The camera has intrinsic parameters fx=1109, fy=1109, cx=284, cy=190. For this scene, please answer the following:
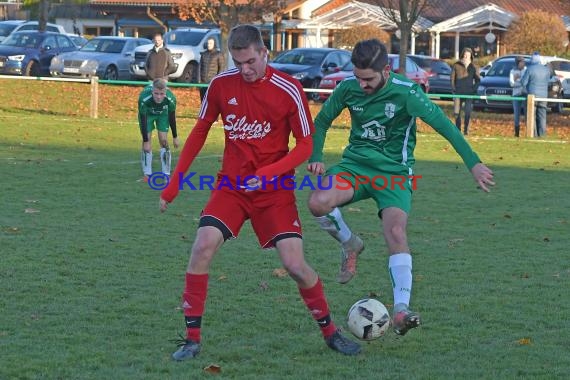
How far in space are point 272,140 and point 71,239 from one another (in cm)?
468

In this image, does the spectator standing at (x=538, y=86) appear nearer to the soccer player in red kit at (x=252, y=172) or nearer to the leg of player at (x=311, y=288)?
the leg of player at (x=311, y=288)

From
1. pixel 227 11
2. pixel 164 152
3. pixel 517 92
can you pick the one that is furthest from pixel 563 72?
pixel 164 152

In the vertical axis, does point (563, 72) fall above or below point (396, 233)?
above

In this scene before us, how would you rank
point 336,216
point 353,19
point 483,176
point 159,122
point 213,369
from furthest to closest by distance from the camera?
point 353,19 < point 159,122 < point 336,216 < point 483,176 < point 213,369

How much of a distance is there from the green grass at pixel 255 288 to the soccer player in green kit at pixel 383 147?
28.7 inches

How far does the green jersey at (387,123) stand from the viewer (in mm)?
7059

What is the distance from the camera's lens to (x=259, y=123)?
660cm

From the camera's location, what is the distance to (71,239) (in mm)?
10812

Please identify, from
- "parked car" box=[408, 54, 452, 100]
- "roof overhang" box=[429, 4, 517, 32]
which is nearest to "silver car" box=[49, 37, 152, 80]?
"parked car" box=[408, 54, 452, 100]

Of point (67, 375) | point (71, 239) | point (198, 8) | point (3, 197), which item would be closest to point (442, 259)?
point (71, 239)

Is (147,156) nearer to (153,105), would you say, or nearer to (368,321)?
(153,105)

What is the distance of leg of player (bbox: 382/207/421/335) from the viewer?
22.4 feet

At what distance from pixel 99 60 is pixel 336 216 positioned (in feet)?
98.5

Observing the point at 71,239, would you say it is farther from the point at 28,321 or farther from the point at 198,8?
the point at 198,8
